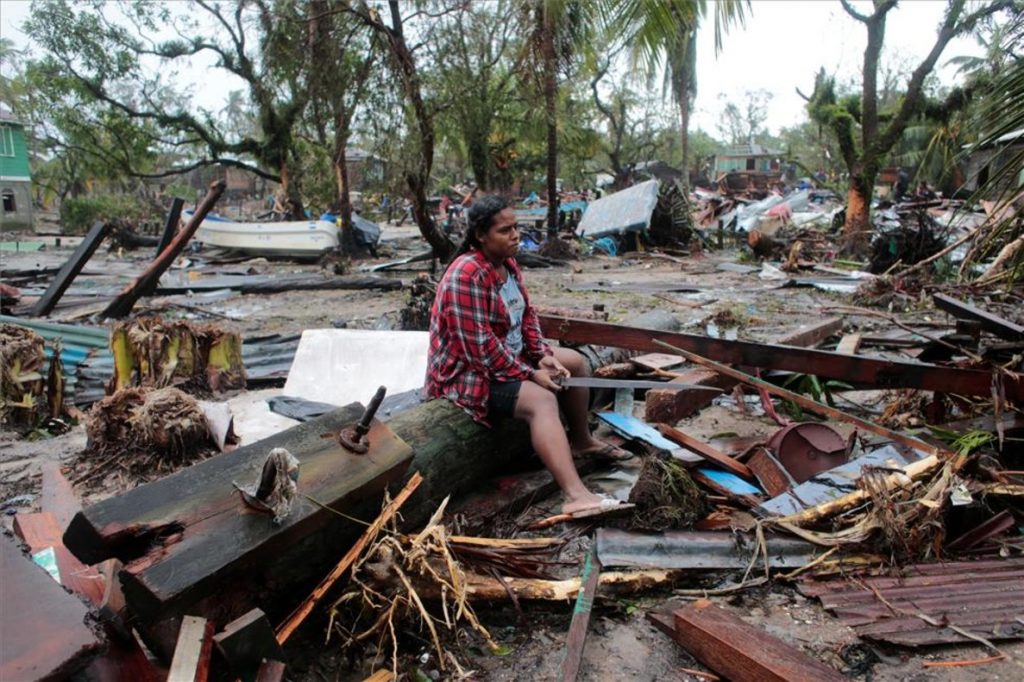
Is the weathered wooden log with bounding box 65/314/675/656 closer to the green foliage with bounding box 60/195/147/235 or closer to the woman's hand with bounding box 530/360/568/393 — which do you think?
the woman's hand with bounding box 530/360/568/393

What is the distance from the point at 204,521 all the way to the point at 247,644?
15.6 inches

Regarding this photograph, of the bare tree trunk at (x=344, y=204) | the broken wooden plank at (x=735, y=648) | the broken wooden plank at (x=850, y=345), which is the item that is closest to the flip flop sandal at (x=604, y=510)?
the broken wooden plank at (x=735, y=648)

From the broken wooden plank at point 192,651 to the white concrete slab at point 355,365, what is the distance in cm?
316

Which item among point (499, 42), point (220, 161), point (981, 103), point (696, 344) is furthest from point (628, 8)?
point (220, 161)

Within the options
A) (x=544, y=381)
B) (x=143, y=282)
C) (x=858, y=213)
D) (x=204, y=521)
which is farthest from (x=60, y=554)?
(x=858, y=213)

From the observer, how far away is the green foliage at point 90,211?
29.0m

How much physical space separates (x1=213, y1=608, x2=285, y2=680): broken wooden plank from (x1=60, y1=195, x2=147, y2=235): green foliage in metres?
30.9

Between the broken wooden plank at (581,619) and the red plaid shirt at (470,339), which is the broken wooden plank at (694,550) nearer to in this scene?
the broken wooden plank at (581,619)

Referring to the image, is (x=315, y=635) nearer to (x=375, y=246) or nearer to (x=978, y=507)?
(x=978, y=507)

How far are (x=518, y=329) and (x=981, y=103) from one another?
2952 mm

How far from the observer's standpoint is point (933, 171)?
83.9 feet

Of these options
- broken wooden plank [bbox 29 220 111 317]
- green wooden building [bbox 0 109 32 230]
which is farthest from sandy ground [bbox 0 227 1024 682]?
green wooden building [bbox 0 109 32 230]

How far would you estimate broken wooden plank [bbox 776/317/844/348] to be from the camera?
603 centimetres

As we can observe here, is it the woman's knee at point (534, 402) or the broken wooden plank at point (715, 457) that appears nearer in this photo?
the woman's knee at point (534, 402)
